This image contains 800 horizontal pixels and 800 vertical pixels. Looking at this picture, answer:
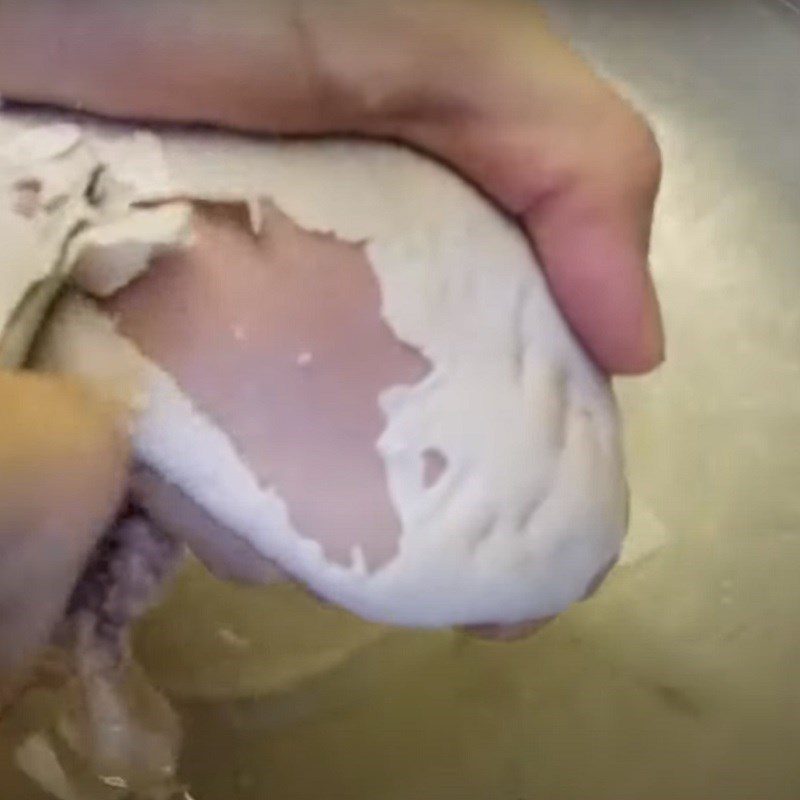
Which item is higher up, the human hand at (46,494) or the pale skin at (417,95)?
the pale skin at (417,95)

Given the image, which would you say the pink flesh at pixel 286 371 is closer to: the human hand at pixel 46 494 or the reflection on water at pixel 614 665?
the human hand at pixel 46 494

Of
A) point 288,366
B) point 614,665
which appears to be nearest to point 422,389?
point 288,366

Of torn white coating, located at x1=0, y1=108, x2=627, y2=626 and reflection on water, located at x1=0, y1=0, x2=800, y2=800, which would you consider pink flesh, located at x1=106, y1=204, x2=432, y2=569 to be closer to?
torn white coating, located at x1=0, y1=108, x2=627, y2=626

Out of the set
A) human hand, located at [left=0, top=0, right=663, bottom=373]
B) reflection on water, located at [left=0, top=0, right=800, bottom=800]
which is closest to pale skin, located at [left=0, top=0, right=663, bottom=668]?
human hand, located at [left=0, top=0, right=663, bottom=373]

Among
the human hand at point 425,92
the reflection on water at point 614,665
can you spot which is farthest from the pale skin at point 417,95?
the reflection on water at point 614,665

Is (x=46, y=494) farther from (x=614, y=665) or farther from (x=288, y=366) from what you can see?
(x=614, y=665)

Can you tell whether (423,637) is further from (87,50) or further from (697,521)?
(87,50)
